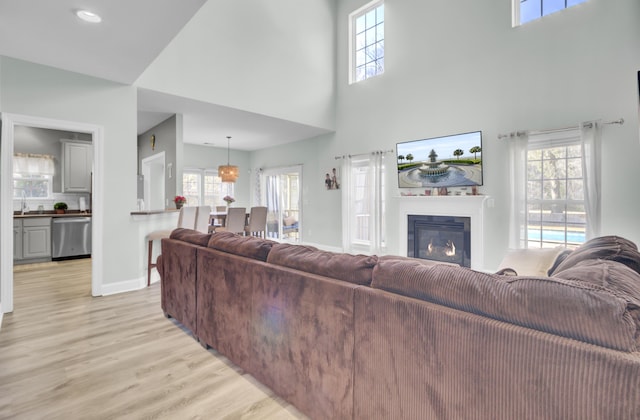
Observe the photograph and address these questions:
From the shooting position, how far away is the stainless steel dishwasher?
5.70 meters

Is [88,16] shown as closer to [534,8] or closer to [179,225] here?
[179,225]

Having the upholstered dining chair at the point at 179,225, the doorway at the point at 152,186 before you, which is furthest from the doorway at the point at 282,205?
the upholstered dining chair at the point at 179,225

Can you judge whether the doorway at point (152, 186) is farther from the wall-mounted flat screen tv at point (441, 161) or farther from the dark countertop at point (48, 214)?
the wall-mounted flat screen tv at point (441, 161)

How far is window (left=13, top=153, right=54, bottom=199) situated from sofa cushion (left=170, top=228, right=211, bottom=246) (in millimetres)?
5178

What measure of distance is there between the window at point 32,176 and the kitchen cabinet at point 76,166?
0.90ft

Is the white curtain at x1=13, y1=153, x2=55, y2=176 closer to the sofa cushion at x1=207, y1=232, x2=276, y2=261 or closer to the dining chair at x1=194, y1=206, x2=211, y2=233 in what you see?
the dining chair at x1=194, y1=206, x2=211, y2=233

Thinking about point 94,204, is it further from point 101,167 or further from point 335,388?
point 335,388

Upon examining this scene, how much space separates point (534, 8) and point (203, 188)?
758 cm

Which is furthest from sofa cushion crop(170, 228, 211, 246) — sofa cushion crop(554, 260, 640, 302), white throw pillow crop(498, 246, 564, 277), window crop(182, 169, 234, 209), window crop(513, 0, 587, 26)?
window crop(182, 169, 234, 209)

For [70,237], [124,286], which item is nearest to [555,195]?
[124,286]

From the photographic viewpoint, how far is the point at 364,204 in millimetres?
6207

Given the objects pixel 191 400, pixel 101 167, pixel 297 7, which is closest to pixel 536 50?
pixel 297 7

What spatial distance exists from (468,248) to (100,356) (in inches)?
179

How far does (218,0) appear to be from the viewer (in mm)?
4699
